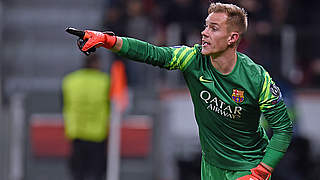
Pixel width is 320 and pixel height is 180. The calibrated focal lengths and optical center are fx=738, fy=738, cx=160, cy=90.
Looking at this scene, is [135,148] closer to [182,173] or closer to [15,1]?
[182,173]

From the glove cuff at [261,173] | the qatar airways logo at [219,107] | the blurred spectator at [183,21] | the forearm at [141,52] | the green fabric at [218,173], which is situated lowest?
the green fabric at [218,173]

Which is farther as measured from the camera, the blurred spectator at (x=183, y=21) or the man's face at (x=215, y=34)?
the blurred spectator at (x=183, y=21)

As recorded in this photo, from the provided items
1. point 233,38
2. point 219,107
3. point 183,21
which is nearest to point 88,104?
point 183,21

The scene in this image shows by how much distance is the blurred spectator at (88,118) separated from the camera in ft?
33.2

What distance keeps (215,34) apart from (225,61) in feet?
0.76

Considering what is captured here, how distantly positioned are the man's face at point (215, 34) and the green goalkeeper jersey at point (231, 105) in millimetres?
197

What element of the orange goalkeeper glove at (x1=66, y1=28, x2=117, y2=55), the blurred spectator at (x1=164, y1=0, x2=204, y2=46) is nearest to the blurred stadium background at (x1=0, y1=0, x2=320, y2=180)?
the blurred spectator at (x1=164, y1=0, x2=204, y2=46)

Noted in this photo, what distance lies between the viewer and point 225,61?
18.2 ft

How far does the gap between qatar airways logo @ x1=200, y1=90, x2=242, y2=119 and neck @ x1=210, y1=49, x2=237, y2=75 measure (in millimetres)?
208

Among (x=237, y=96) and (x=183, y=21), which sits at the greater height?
(x=183, y=21)

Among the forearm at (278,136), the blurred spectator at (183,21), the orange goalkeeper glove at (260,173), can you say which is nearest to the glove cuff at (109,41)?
the forearm at (278,136)

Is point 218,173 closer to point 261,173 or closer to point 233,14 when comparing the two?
point 261,173

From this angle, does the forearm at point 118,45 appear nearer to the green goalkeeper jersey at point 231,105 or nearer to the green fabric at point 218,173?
the green goalkeeper jersey at point 231,105

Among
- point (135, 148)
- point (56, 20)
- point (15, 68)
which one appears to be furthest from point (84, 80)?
point (56, 20)
